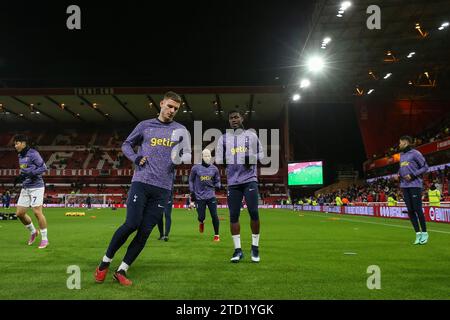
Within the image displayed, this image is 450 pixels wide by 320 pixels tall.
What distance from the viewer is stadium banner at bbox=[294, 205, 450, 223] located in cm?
1764

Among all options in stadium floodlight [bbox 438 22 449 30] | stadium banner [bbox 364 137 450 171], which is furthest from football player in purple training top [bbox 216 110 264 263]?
stadium banner [bbox 364 137 450 171]

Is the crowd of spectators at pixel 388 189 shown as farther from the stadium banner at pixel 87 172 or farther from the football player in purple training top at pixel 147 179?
the stadium banner at pixel 87 172

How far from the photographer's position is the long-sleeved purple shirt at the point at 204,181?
10555 millimetres

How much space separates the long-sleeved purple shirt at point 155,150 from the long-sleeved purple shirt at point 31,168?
172 inches

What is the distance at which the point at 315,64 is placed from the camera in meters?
33.8

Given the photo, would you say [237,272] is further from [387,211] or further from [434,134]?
[434,134]

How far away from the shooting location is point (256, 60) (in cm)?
3647

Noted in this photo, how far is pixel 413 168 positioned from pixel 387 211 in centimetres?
1499

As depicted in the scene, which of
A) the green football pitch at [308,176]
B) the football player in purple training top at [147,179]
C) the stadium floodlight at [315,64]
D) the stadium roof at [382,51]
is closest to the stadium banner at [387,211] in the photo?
the green football pitch at [308,176]

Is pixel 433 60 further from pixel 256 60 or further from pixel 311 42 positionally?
pixel 256 60

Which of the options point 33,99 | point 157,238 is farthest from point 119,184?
point 157,238

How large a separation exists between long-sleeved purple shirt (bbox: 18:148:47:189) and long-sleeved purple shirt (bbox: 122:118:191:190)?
14.3ft

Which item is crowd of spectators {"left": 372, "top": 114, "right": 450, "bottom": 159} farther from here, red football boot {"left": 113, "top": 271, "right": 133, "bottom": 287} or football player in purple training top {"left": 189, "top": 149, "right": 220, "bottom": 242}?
red football boot {"left": 113, "top": 271, "right": 133, "bottom": 287}
